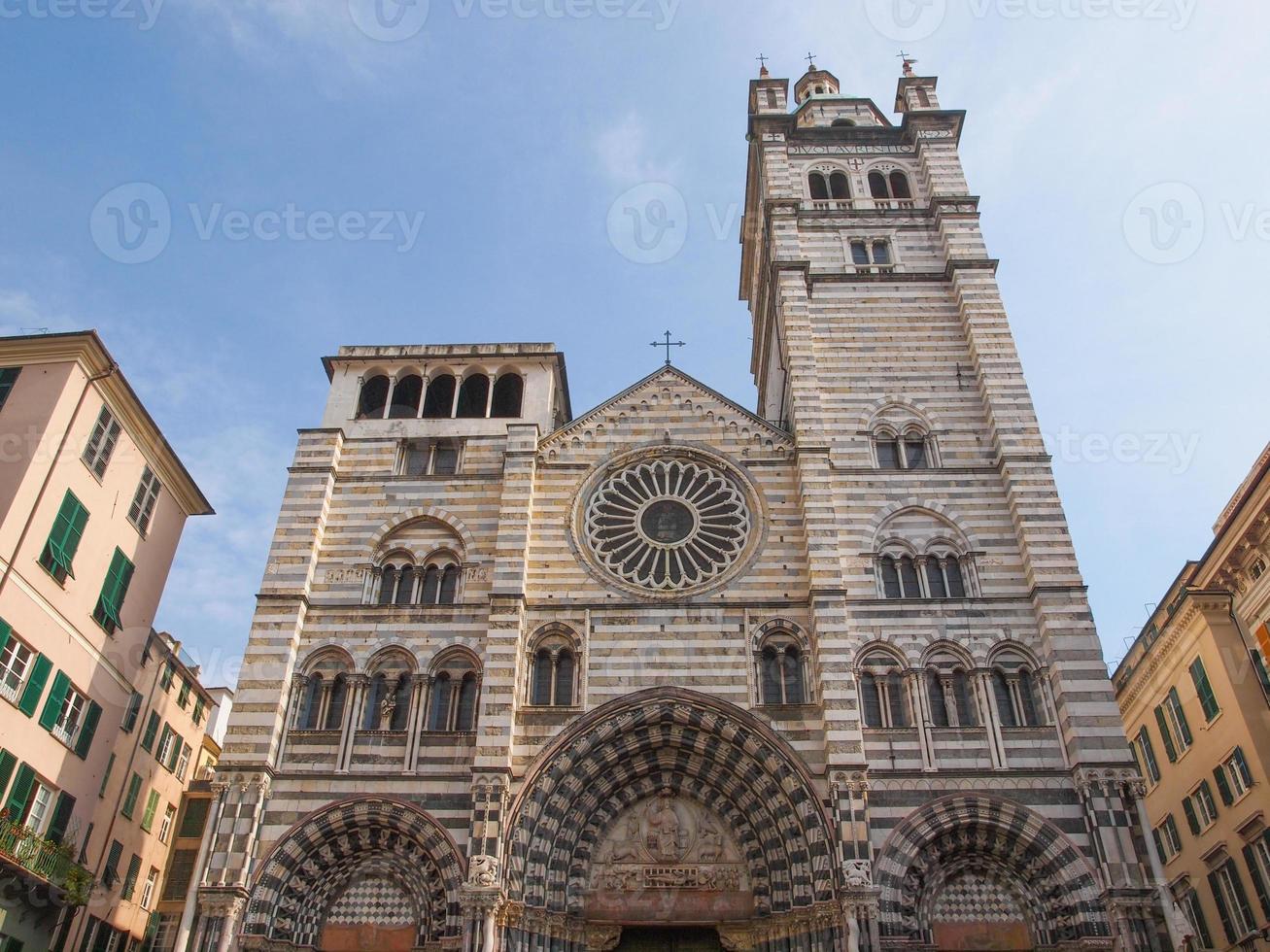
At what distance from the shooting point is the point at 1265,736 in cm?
2100

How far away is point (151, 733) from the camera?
23.6 metres

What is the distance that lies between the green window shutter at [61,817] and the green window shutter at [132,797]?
3.01 m

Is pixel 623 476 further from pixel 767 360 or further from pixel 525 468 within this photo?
pixel 767 360

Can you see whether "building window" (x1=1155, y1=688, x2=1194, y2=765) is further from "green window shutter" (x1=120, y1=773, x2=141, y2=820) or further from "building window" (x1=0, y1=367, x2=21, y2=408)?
"building window" (x1=0, y1=367, x2=21, y2=408)

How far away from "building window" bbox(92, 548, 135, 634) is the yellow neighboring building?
68.7ft

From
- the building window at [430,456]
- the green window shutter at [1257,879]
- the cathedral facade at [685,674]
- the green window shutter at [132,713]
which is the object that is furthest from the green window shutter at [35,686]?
the green window shutter at [1257,879]

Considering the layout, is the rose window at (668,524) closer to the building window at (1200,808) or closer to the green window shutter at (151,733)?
the green window shutter at (151,733)

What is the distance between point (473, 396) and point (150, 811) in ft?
39.8

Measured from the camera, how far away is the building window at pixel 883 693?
64.9ft

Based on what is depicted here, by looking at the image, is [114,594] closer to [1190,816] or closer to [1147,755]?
[1190,816]

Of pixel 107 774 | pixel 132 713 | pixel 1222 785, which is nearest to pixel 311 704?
pixel 107 774

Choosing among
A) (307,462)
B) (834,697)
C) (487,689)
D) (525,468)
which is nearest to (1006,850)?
(834,697)

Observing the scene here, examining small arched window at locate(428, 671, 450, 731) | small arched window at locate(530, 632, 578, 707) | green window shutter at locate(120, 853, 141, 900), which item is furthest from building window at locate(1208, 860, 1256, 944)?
green window shutter at locate(120, 853, 141, 900)

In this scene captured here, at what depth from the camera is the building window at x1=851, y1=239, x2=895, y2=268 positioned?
2755 cm
